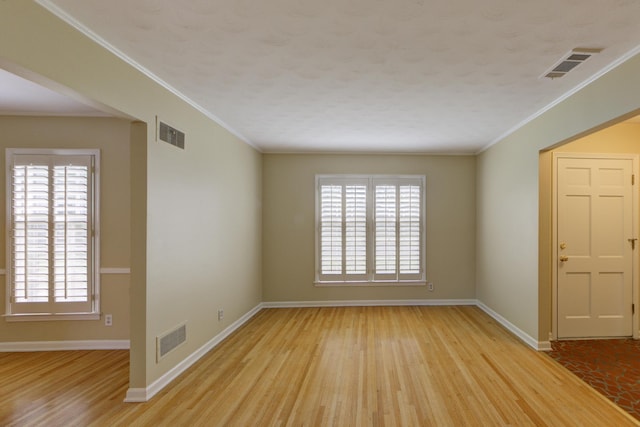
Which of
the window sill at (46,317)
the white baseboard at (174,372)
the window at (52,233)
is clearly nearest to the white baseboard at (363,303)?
the white baseboard at (174,372)

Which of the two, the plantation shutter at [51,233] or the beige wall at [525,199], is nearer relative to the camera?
the beige wall at [525,199]

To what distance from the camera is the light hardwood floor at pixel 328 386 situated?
242 cm

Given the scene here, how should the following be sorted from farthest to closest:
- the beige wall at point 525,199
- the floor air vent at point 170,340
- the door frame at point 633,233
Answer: the door frame at point 633,233 < the floor air vent at point 170,340 < the beige wall at point 525,199

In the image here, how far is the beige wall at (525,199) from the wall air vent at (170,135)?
3715mm

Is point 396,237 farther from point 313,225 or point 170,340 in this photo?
point 170,340

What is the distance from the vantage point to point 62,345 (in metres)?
3.67

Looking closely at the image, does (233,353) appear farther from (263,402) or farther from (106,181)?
(106,181)

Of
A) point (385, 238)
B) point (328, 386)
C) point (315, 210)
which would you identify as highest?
point (315, 210)

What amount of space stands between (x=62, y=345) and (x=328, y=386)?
3159mm

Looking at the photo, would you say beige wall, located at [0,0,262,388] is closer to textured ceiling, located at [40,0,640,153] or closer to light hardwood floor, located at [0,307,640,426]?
textured ceiling, located at [40,0,640,153]

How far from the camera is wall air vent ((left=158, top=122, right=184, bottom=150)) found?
2842mm

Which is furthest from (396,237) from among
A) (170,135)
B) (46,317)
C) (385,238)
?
(46,317)

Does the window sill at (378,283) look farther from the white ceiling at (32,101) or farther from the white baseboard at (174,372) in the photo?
the white ceiling at (32,101)

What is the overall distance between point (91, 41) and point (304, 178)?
3.78m
